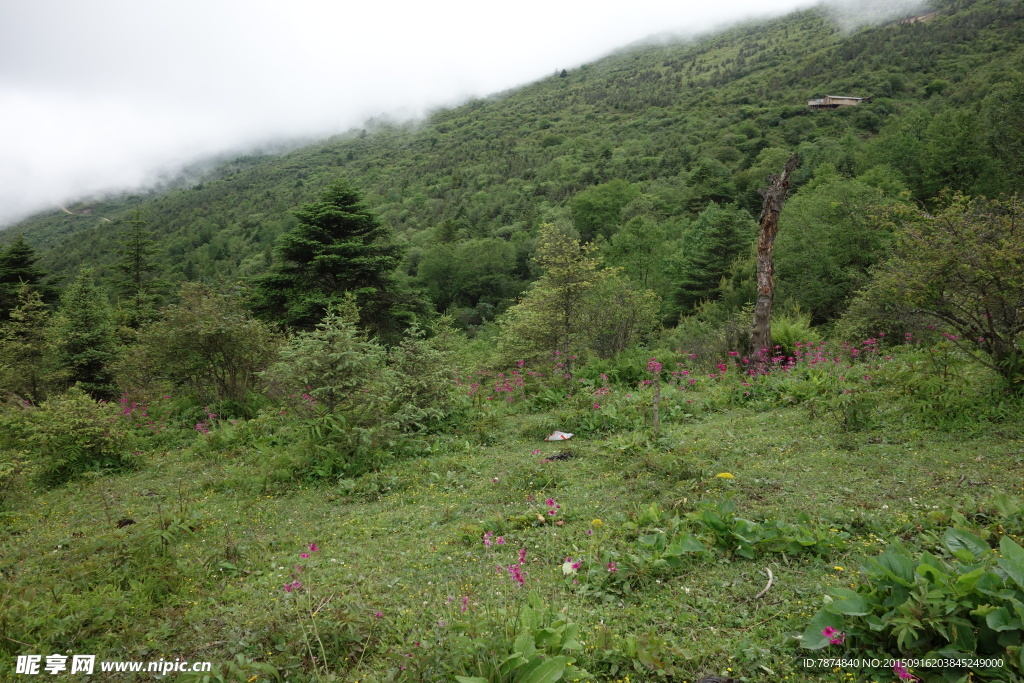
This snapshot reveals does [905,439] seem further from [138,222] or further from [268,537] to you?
[138,222]

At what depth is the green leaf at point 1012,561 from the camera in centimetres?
232

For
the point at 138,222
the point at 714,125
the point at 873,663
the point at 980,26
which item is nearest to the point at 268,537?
the point at 873,663

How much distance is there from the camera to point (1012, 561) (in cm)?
238

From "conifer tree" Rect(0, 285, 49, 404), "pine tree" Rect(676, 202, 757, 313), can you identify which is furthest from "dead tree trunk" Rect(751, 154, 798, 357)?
"conifer tree" Rect(0, 285, 49, 404)

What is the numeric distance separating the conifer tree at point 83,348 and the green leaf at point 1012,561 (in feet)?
64.4

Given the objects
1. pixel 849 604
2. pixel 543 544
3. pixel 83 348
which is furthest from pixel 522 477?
pixel 83 348

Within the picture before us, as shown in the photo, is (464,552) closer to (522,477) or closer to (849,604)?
(522,477)

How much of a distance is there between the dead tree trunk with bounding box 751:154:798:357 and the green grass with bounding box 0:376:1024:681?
14.0ft

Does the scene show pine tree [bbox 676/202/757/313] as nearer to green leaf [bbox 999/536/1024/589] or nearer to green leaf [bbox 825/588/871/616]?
green leaf [bbox 999/536/1024/589]

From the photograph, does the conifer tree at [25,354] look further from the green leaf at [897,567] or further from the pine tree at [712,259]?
the pine tree at [712,259]

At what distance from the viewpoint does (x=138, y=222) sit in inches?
1052

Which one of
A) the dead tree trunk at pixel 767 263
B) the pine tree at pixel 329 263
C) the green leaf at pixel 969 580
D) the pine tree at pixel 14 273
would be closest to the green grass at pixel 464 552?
the green leaf at pixel 969 580

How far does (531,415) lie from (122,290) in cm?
2883

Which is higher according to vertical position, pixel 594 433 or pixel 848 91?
pixel 848 91
